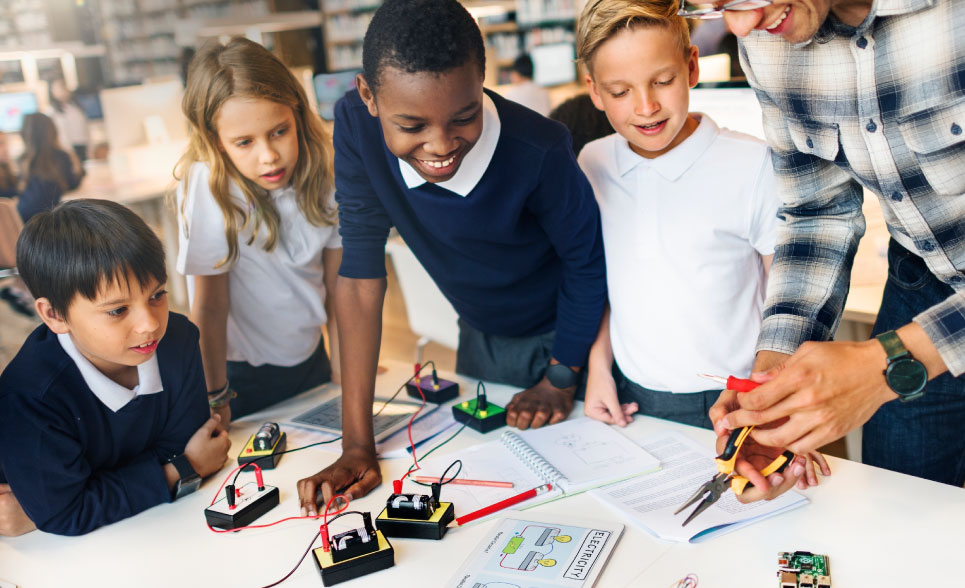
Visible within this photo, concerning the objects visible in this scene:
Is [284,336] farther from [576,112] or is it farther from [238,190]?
[576,112]

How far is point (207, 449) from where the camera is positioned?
1476 millimetres

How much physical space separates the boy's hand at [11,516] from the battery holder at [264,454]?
0.36m

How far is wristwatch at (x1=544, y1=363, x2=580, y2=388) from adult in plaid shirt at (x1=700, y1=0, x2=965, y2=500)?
0.46m

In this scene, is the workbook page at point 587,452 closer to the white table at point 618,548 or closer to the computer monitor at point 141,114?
the white table at point 618,548

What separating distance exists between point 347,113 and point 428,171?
30 centimetres

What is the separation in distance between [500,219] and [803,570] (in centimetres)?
82

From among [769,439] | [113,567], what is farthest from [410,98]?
[113,567]

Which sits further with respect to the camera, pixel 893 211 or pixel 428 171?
Answer: pixel 428 171

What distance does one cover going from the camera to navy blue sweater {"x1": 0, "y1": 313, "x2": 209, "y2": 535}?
1.30 metres

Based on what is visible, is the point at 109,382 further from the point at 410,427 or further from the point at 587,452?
the point at 587,452

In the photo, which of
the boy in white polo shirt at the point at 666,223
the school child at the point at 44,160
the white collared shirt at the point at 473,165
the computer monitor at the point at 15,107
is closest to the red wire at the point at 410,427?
the boy in white polo shirt at the point at 666,223

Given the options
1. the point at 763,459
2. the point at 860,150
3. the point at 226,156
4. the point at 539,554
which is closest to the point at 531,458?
the point at 539,554

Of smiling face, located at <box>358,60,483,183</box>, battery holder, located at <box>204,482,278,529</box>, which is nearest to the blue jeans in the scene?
smiling face, located at <box>358,60,483,183</box>

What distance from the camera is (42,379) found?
1.34 meters
